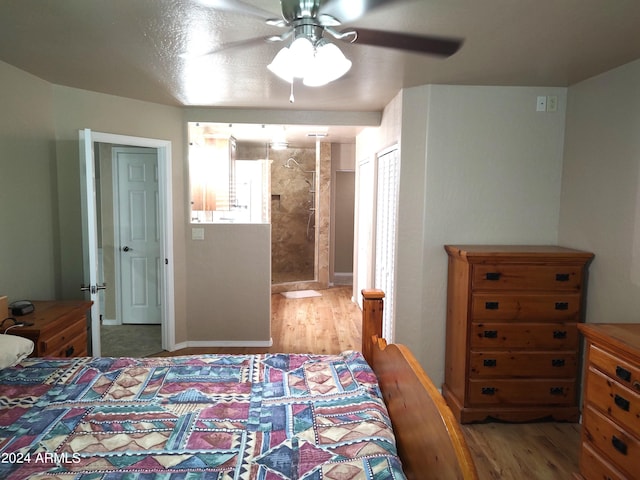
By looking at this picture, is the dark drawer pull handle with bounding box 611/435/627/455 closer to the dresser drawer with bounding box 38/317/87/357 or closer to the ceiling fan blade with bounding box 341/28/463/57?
the ceiling fan blade with bounding box 341/28/463/57

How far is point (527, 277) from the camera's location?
267 centimetres

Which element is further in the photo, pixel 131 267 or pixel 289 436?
pixel 131 267

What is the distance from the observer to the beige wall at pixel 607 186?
2369 millimetres

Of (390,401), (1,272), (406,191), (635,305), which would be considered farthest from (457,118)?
(1,272)

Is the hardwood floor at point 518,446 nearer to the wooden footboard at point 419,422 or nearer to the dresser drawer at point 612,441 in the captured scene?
the dresser drawer at point 612,441

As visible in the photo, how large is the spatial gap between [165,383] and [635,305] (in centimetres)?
249

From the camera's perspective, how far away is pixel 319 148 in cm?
630

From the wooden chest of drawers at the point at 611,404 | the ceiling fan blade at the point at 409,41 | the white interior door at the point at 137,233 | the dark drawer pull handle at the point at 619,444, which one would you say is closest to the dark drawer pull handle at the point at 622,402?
the wooden chest of drawers at the point at 611,404

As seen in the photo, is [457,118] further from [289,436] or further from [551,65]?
[289,436]

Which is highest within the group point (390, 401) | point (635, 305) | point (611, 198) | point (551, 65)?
point (551, 65)

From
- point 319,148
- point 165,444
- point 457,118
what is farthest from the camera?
point 319,148

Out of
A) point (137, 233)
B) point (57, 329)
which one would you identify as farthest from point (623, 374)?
point (137, 233)

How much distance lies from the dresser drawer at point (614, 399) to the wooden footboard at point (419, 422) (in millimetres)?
999

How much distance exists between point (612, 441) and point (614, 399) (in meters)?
0.19
